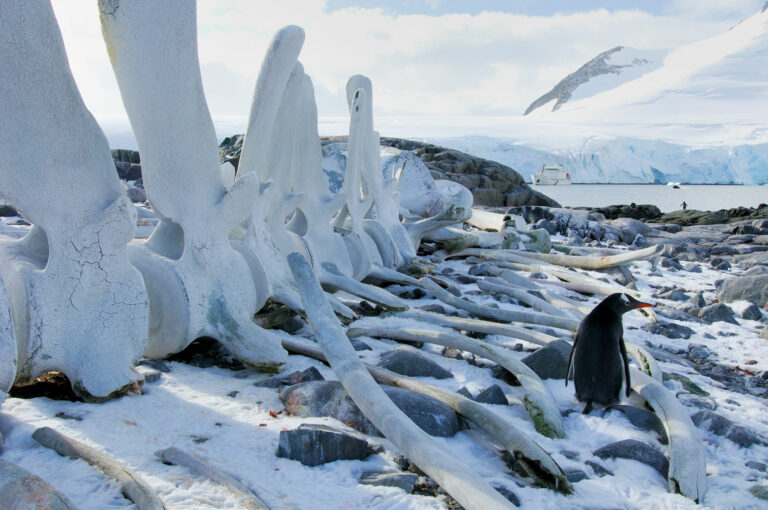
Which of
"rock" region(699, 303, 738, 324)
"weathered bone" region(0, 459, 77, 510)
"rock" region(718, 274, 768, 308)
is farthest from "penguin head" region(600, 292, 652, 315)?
"rock" region(718, 274, 768, 308)

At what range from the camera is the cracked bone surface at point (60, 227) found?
2461 millimetres

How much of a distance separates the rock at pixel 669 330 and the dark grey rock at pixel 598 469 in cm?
281

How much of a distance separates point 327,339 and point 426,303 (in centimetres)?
248

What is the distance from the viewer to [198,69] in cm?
329

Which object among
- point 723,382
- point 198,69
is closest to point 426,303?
point 723,382

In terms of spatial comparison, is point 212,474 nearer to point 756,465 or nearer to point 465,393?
point 465,393

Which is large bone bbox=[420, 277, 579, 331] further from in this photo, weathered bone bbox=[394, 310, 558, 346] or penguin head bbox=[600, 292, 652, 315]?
penguin head bbox=[600, 292, 652, 315]

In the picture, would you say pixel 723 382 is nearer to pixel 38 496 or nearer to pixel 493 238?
pixel 38 496

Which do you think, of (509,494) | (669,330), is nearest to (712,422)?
(509,494)

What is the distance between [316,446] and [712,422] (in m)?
1.94

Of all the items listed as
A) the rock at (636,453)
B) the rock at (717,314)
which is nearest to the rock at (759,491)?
the rock at (636,453)

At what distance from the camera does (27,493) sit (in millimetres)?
1568

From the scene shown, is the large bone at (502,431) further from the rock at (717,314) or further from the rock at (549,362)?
the rock at (717,314)

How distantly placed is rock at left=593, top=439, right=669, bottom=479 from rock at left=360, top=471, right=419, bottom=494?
94 cm
